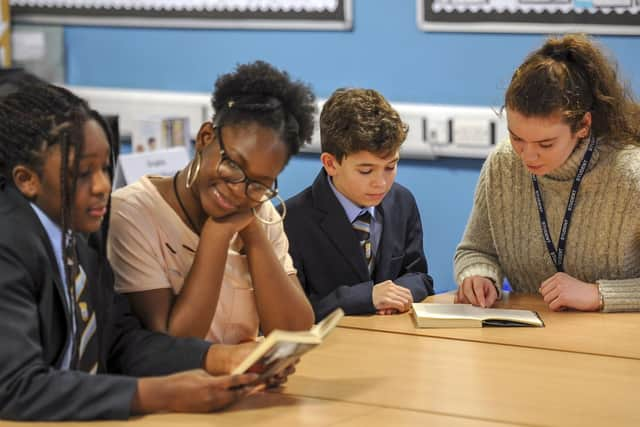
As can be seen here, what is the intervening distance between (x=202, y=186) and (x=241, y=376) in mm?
460

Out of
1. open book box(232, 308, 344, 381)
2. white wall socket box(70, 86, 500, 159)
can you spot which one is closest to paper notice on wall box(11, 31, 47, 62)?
white wall socket box(70, 86, 500, 159)

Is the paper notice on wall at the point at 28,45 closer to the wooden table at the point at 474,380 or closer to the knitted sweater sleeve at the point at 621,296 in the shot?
the wooden table at the point at 474,380

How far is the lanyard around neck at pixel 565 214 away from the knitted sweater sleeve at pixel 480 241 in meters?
0.15

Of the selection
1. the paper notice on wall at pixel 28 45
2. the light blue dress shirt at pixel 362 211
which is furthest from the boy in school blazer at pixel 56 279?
the paper notice on wall at pixel 28 45

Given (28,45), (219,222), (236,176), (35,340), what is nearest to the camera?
(35,340)

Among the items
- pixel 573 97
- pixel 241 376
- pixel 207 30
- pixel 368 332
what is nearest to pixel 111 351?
pixel 241 376

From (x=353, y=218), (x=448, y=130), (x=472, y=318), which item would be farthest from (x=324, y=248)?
(x=448, y=130)

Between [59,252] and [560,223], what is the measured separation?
1.44m

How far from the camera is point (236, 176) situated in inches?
76.4

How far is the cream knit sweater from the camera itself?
257cm

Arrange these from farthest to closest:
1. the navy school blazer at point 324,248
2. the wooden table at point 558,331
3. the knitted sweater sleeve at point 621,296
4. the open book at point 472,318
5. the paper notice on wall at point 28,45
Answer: the paper notice on wall at point 28,45 → the navy school blazer at point 324,248 → the knitted sweater sleeve at point 621,296 → the open book at point 472,318 → the wooden table at point 558,331

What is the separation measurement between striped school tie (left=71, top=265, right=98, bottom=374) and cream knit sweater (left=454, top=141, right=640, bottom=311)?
1202 millimetres

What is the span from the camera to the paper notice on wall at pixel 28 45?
4.70 m

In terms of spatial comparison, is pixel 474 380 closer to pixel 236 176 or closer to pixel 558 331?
pixel 558 331
